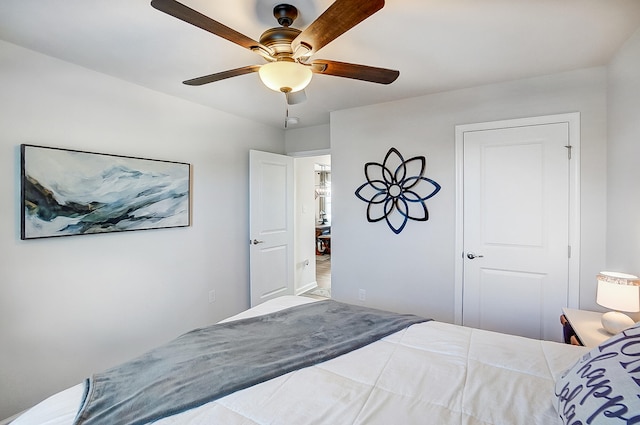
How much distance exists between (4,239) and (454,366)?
264cm

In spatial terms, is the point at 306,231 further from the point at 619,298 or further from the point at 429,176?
the point at 619,298

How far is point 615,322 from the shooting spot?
1.66 meters

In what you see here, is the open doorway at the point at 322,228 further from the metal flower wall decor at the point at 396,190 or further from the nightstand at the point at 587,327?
the nightstand at the point at 587,327

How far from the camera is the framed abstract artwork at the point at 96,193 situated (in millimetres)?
2006

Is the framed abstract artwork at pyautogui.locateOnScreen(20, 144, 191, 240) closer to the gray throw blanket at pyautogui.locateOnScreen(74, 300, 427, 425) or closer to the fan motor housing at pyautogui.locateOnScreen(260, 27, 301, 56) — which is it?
the gray throw blanket at pyautogui.locateOnScreen(74, 300, 427, 425)

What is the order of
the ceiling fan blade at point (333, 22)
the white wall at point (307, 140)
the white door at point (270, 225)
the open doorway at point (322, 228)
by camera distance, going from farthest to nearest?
the open doorway at point (322, 228) < the white wall at point (307, 140) < the white door at point (270, 225) < the ceiling fan blade at point (333, 22)

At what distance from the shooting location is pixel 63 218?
2.14 m

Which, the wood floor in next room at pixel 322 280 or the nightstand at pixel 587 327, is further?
the wood floor in next room at pixel 322 280

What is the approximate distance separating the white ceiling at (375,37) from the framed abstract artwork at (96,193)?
681 mm

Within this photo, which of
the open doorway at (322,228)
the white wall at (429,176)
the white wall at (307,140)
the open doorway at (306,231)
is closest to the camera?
the white wall at (429,176)

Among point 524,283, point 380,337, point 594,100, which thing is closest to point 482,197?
point 524,283

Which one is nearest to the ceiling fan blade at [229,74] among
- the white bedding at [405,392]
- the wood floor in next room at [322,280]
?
the white bedding at [405,392]

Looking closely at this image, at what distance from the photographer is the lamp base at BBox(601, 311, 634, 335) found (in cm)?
163

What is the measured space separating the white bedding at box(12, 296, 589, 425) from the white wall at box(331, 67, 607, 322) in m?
1.43
